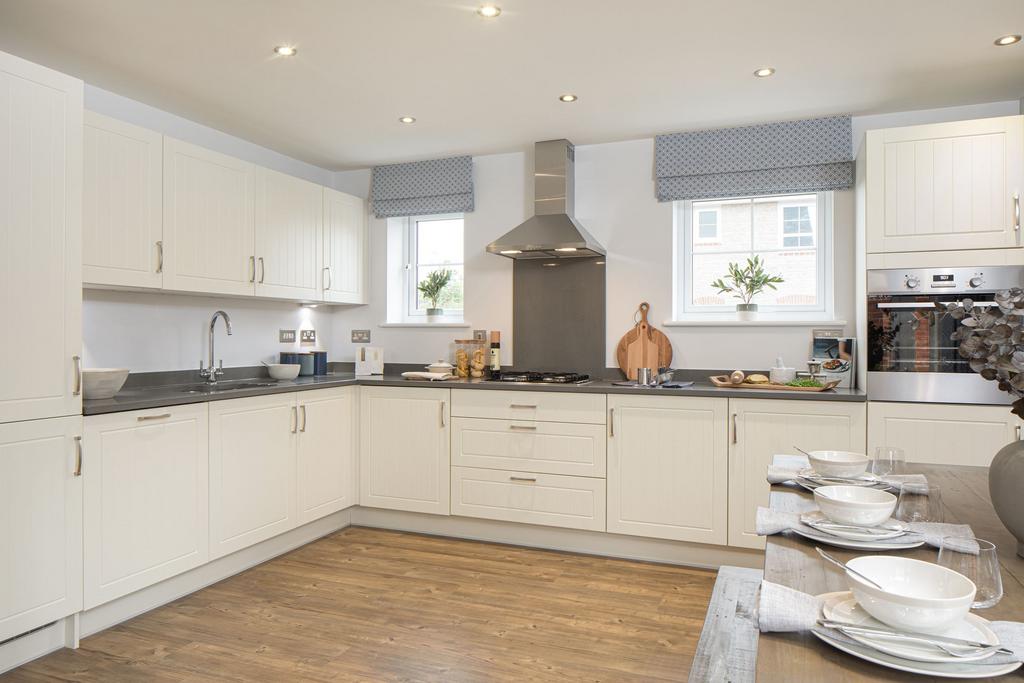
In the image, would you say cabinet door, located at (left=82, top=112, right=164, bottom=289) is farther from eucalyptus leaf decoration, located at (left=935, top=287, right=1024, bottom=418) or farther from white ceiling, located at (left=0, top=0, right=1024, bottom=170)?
eucalyptus leaf decoration, located at (left=935, top=287, right=1024, bottom=418)

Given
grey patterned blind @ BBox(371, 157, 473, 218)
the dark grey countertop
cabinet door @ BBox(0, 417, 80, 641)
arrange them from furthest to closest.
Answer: grey patterned blind @ BBox(371, 157, 473, 218)
the dark grey countertop
cabinet door @ BBox(0, 417, 80, 641)

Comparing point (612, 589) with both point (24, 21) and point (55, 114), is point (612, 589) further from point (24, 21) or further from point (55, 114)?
point (24, 21)

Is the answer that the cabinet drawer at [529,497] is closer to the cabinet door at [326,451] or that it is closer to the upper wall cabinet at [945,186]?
the cabinet door at [326,451]

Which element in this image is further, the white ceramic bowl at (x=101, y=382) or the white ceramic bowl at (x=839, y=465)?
the white ceramic bowl at (x=101, y=382)

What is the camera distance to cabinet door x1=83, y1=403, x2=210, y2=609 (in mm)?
2689

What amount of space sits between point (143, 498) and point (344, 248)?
88.9 inches

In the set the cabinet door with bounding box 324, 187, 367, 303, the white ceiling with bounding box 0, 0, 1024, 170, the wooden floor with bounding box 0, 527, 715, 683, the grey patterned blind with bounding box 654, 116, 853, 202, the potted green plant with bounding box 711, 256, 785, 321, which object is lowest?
Answer: the wooden floor with bounding box 0, 527, 715, 683

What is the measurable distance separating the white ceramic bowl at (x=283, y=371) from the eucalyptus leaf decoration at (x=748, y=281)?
2693mm

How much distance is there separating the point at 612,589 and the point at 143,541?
7.03 ft

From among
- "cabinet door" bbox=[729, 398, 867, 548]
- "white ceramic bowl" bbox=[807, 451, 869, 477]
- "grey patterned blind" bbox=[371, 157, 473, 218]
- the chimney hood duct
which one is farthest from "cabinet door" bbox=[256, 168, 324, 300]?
"white ceramic bowl" bbox=[807, 451, 869, 477]

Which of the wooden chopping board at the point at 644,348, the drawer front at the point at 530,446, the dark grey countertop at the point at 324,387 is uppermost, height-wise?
the wooden chopping board at the point at 644,348

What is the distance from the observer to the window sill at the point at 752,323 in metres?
3.86

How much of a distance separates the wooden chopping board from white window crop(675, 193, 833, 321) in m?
0.21

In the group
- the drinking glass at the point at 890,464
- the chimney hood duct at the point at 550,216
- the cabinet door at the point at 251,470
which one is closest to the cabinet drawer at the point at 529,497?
the cabinet door at the point at 251,470
